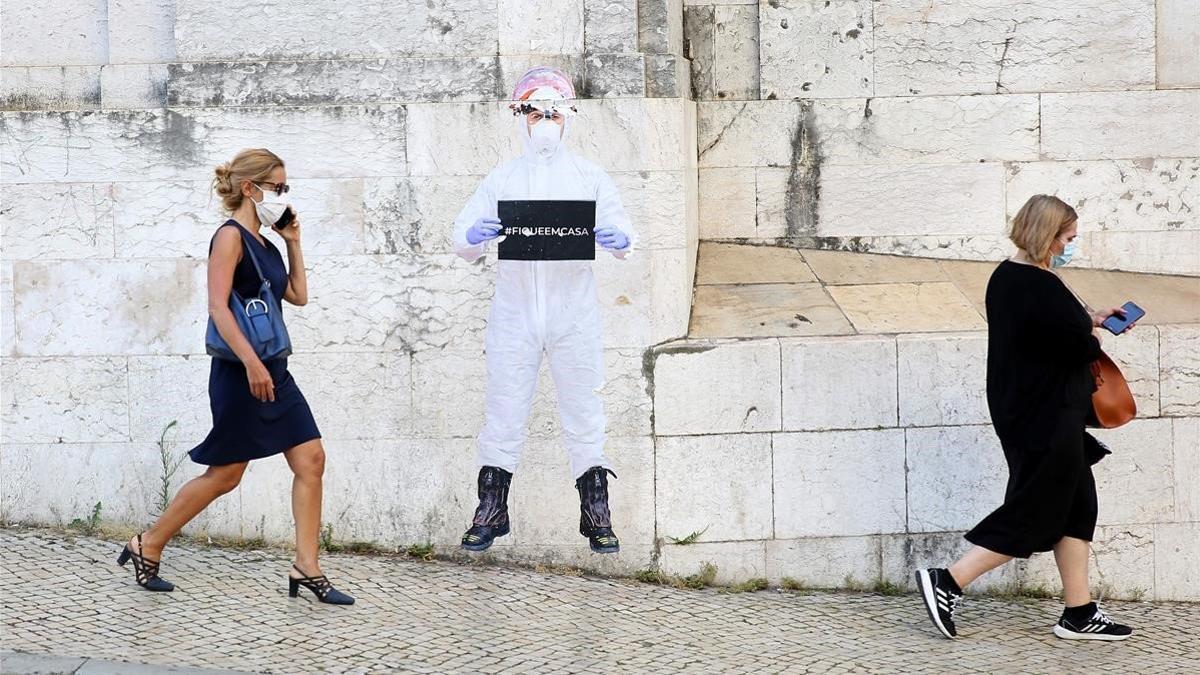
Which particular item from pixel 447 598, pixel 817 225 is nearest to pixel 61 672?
pixel 447 598

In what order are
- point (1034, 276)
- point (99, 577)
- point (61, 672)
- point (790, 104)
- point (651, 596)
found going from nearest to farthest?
point (61, 672) < point (1034, 276) < point (99, 577) < point (651, 596) < point (790, 104)

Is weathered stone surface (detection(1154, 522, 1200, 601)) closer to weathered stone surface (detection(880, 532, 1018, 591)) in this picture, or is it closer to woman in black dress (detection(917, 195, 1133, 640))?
weathered stone surface (detection(880, 532, 1018, 591))

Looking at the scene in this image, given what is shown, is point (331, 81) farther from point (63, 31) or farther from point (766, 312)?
point (766, 312)

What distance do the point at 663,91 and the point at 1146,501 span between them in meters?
2.94

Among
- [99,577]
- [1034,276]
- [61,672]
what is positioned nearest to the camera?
[61,672]

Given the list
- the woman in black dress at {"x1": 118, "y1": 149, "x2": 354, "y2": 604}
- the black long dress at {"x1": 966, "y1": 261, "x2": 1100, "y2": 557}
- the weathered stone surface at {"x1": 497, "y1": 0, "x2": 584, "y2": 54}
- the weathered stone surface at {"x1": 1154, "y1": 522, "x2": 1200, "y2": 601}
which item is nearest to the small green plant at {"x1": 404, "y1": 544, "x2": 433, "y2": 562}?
the woman in black dress at {"x1": 118, "y1": 149, "x2": 354, "y2": 604}

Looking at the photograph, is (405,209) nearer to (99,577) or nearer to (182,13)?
(182,13)

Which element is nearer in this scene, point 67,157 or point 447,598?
point 447,598

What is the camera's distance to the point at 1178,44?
752 cm

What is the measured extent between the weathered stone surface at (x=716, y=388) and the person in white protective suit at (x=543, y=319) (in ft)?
1.01

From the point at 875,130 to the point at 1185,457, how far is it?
2268mm

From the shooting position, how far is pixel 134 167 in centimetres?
660

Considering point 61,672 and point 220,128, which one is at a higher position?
point 220,128

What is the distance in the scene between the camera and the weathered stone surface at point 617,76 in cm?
653
